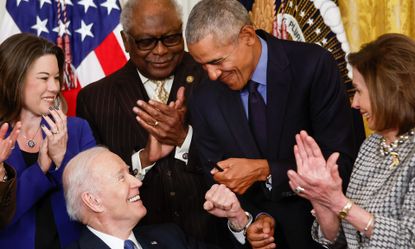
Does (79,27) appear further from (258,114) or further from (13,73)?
(258,114)

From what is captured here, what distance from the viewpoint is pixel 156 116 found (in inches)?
145

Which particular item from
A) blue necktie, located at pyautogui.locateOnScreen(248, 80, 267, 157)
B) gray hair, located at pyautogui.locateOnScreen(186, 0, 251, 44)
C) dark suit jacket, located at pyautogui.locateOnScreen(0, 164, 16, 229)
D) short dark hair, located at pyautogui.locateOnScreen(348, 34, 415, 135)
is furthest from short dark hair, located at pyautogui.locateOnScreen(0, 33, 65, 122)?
short dark hair, located at pyautogui.locateOnScreen(348, 34, 415, 135)

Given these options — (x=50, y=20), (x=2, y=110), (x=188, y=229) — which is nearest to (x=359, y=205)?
(x=188, y=229)

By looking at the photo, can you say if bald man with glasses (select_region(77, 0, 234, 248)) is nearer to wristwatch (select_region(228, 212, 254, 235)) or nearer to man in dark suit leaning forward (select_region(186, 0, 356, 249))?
man in dark suit leaning forward (select_region(186, 0, 356, 249))

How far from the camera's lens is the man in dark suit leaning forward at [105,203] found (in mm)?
3158

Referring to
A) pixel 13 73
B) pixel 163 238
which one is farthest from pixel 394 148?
pixel 13 73

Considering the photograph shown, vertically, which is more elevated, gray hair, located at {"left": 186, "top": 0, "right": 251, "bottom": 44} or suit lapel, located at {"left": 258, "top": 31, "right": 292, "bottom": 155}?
gray hair, located at {"left": 186, "top": 0, "right": 251, "bottom": 44}

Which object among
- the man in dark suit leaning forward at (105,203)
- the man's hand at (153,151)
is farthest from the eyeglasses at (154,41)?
the man in dark suit leaning forward at (105,203)

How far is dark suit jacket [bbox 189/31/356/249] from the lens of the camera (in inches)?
129

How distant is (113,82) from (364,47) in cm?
157

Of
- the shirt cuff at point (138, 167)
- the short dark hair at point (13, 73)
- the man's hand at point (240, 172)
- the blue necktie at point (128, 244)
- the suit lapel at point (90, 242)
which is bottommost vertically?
the blue necktie at point (128, 244)

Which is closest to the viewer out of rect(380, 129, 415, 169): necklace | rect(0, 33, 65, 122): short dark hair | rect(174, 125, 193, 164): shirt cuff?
rect(380, 129, 415, 169): necklace

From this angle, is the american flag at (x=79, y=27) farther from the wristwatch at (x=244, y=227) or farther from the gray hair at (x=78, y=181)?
the wristwatch at (x=244, y=227)

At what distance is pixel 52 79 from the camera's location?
358cm
